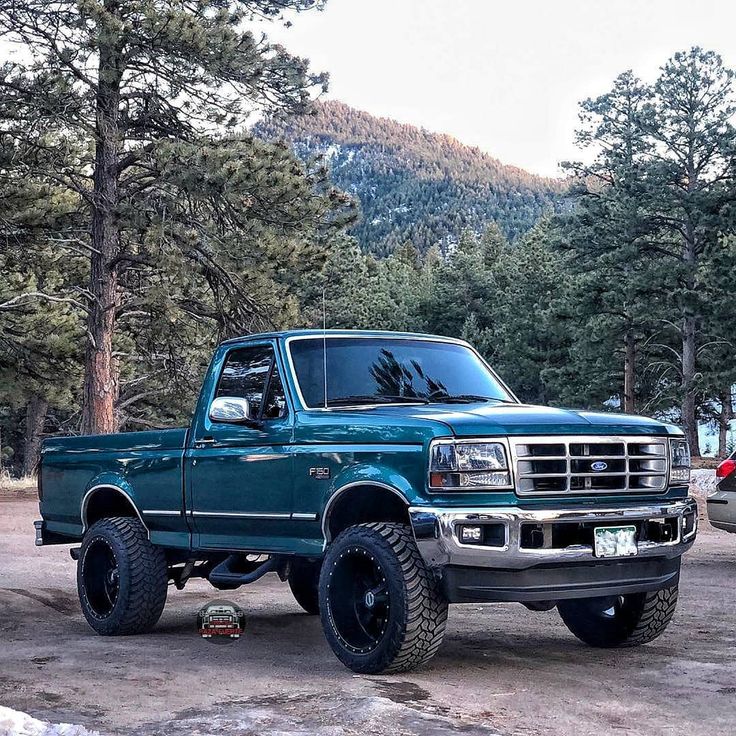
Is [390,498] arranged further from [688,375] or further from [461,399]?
[688,375]

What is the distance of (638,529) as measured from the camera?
7125 mm

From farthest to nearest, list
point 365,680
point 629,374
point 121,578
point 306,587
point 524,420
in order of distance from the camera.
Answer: point 629,374 < point 306,587 < point 121,578 < point 524,420 < point 365,680

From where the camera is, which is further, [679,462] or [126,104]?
[126,104]

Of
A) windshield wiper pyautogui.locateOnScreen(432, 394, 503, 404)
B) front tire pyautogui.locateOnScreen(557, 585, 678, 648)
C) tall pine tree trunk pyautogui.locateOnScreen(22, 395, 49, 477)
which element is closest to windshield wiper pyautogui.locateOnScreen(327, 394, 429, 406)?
windshield wiper pyautogui.locateOnScreen(432, 394, 503, 404)

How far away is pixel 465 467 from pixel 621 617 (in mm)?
2320

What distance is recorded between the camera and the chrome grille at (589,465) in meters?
6.72

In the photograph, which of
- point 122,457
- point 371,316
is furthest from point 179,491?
point 371,316

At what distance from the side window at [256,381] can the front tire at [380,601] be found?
1231 mm

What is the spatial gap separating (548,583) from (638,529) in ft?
2.58

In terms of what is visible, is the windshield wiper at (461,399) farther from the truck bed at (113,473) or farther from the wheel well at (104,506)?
the wheel well at (104,506)

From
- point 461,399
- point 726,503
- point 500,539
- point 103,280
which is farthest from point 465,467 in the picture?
point 103,280

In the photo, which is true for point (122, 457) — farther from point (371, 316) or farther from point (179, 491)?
point (371, 316)

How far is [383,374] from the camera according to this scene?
8125 mm

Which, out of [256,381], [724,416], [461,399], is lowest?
Result: [724,416]
